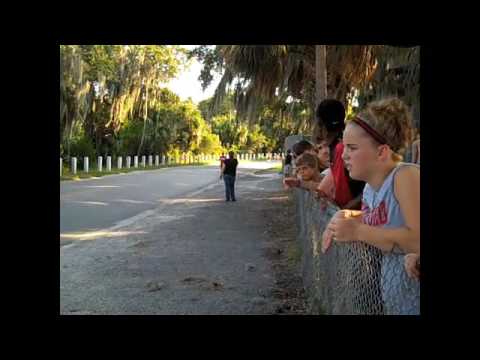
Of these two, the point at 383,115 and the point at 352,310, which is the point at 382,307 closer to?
the point at 352,310

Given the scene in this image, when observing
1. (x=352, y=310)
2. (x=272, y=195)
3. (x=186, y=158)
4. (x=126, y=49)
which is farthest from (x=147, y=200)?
(x=186, y=158)

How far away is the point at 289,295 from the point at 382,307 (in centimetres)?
376

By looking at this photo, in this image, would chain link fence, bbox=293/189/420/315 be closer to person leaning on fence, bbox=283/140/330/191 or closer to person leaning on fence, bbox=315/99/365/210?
person leaning on fence, bbox=315/99/365/210

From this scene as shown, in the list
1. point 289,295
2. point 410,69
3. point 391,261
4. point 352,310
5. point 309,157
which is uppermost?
point 410,69

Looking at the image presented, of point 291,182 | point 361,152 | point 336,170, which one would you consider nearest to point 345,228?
point 361,152

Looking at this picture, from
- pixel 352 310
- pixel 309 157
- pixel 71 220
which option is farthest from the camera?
pixel 71 220

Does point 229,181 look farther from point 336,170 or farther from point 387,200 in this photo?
point 387,200

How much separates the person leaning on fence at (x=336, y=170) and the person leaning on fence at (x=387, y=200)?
2.95ft

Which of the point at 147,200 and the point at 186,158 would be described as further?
the point at 186,158

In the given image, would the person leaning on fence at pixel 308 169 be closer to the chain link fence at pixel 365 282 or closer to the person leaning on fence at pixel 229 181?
the chain link fence at pixel 365 282

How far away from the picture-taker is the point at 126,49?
35.3m

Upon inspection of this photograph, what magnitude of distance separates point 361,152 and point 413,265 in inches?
21.6

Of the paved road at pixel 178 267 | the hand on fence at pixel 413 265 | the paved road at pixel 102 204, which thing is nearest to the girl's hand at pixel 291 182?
the paved road at pixel 178 267

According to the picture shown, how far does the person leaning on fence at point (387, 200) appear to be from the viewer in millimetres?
1869
